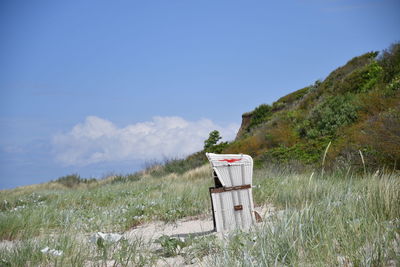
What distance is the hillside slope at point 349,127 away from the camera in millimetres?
9406

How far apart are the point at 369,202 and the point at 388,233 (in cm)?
139

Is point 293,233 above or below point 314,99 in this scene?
below

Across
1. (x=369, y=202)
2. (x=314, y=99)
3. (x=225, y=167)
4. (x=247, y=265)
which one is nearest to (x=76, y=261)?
(x=247, y=265)

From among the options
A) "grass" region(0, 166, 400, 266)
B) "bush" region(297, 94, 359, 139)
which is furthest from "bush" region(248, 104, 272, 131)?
"grass" region(0, 166, 400, 266)

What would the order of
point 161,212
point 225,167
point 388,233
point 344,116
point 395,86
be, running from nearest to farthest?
1. point 388,233
2. point 225,167
3. point 161,212
4. point 395,86
5. point 344,116

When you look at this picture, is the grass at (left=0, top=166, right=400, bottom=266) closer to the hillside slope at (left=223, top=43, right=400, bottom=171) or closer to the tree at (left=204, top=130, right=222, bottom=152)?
the hillside slope at (left=223, top=43, right=400, bottom=171)

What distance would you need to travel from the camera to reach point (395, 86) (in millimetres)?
14656

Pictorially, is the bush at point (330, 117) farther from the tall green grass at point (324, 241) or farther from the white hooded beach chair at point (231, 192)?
the tall green grass at point (324, 241)

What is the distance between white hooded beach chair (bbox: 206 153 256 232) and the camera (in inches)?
206

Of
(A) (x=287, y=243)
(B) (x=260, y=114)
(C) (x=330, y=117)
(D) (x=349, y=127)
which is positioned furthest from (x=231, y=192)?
(B) (x=260, y=114)

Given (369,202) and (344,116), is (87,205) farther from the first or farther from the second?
(344,116)

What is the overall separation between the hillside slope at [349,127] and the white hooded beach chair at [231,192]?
16.1 feet

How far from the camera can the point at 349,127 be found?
14.7 meters

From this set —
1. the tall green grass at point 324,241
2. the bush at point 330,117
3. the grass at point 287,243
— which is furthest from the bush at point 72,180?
the tall green grass at point 324,241
